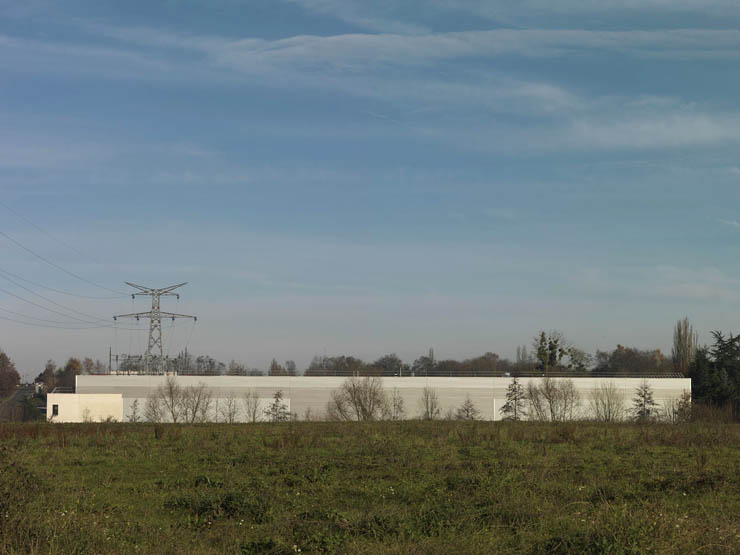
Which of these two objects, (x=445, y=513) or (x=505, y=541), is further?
(x=445, y=513)

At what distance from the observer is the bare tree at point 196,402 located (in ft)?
231

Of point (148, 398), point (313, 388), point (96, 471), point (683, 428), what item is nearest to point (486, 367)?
point (313, 388)

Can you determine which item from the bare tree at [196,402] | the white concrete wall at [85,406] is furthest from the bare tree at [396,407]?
the white concrete wall at [85,406]

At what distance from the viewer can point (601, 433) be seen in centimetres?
2580

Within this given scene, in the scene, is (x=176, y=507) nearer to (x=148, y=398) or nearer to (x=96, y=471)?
(x=96, y=471)

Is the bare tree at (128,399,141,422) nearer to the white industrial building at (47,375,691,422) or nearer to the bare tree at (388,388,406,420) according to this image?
the white industrial building at (47,375,691,422)

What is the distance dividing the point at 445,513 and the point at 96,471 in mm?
10068

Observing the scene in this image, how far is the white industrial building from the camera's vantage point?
73.5m

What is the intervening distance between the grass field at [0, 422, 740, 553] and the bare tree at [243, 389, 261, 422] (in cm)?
4714

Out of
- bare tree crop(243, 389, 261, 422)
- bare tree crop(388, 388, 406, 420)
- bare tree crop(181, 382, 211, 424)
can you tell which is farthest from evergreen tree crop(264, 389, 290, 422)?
bare tree crop(388, 388, 406, 420)

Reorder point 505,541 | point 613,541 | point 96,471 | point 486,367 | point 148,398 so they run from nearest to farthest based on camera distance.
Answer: point 613,541, point 505,541, point 96,471, point 148,398, point 486,367

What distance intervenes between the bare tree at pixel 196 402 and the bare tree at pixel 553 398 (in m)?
31.5

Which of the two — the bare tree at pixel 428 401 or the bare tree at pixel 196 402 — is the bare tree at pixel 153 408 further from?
the bare tree at pixel 428 401

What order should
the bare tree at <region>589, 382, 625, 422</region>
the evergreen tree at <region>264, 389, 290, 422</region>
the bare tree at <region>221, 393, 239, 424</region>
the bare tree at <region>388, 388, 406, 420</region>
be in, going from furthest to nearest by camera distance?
the bare tree at <region>589, 382, 625, 422</region>, the bare tree at <region>221, 393, 239, 424</region>, the bare tree at <region>388, 388, 406, 420</region>, the evergreen tree at <region>264, 389, 290, 422</region>
